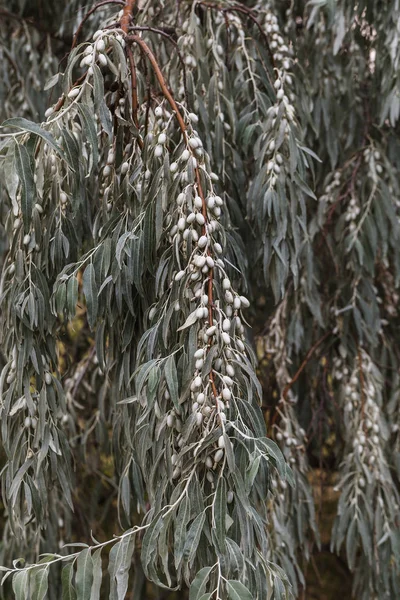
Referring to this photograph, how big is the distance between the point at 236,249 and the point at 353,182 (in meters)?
0.64

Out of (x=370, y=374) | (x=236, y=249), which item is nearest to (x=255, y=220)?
(x=236, y=249)

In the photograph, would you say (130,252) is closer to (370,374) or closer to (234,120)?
(234,120)

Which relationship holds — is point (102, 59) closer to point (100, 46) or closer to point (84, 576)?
point (100, 46)

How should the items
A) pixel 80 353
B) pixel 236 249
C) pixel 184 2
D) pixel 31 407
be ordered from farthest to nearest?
pixel 80 353 < pixel 184 2 < pixel 236 249 < pixel 31 407

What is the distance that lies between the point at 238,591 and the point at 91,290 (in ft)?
1.76

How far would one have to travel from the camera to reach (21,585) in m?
1.08

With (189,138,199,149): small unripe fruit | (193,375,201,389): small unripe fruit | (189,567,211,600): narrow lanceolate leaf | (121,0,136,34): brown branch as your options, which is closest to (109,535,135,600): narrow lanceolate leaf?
(189,567,211,600): narrow lanceolate leaf

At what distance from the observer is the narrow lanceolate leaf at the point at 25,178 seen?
3.74ft

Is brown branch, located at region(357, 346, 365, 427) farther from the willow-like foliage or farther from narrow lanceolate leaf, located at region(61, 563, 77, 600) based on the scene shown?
narrow lanceolate leaf, located at region(61, 563, 77, 600)

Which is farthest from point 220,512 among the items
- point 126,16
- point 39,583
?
point 126,16

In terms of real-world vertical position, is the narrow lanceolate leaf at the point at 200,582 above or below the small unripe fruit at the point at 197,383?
below

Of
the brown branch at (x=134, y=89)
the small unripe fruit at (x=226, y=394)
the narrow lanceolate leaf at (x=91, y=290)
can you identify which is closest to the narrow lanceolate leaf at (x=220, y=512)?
the small unripe fruit at (x=226, y=394)

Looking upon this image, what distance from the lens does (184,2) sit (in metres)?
1.92

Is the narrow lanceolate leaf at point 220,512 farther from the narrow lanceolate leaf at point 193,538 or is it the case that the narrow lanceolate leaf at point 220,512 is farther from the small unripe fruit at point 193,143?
the small unripe fruit at point 193,143
